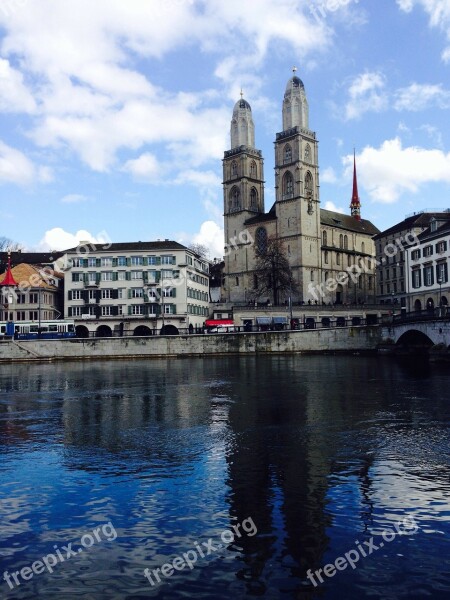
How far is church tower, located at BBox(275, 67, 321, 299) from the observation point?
383 ft

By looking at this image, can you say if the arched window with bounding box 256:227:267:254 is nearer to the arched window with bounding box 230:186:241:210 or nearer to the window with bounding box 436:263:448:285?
the arched window with bounding box 230:186:241:210

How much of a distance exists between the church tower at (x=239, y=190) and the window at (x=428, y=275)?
158ft

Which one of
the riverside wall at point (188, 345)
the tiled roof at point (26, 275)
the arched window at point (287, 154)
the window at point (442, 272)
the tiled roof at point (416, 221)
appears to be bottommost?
the riverside wall at point (188, 345)

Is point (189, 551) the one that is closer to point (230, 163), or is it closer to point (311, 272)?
point (311, 272)

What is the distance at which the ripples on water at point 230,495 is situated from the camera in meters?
9.44

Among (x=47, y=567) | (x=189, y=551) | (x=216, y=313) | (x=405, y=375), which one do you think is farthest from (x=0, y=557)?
(x=216, y=313)

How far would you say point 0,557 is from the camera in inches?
405

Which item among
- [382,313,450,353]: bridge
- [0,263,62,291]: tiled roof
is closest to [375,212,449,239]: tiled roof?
[382,313,450,353]: bridge

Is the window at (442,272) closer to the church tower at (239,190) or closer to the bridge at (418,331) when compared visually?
the bridge at (418,331)

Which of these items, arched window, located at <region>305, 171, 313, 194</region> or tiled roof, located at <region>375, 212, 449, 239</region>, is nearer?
tiled roof, located at <region>375, 212, 449, 239</region>

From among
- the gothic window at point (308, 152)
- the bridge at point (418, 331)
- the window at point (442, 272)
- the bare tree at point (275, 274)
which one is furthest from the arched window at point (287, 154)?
the bridge at point (418, 331)

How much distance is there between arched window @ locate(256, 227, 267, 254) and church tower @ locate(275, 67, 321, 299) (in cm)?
494

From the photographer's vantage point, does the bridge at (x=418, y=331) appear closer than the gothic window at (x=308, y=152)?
Yes

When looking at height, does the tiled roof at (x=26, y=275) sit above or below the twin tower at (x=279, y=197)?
below
